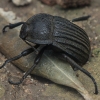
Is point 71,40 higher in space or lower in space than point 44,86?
higher

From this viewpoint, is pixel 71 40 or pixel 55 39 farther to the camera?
pixel 71 40

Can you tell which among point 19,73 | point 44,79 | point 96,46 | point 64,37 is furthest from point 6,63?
point 96,46

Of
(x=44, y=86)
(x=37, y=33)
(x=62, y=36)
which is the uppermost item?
(x=37, y=33)

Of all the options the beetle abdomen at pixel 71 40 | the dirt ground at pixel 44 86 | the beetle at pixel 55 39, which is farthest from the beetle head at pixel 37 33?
the dirt ground at pixel 44 86

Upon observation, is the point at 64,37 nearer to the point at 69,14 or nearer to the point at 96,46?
the point at 96,46

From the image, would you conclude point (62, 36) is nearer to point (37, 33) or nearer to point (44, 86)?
point (37, 33)

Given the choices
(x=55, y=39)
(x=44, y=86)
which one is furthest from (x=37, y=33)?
(x=44, y=86)

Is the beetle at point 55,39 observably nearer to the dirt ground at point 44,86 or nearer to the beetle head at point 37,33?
the beetle head at point 37,33
